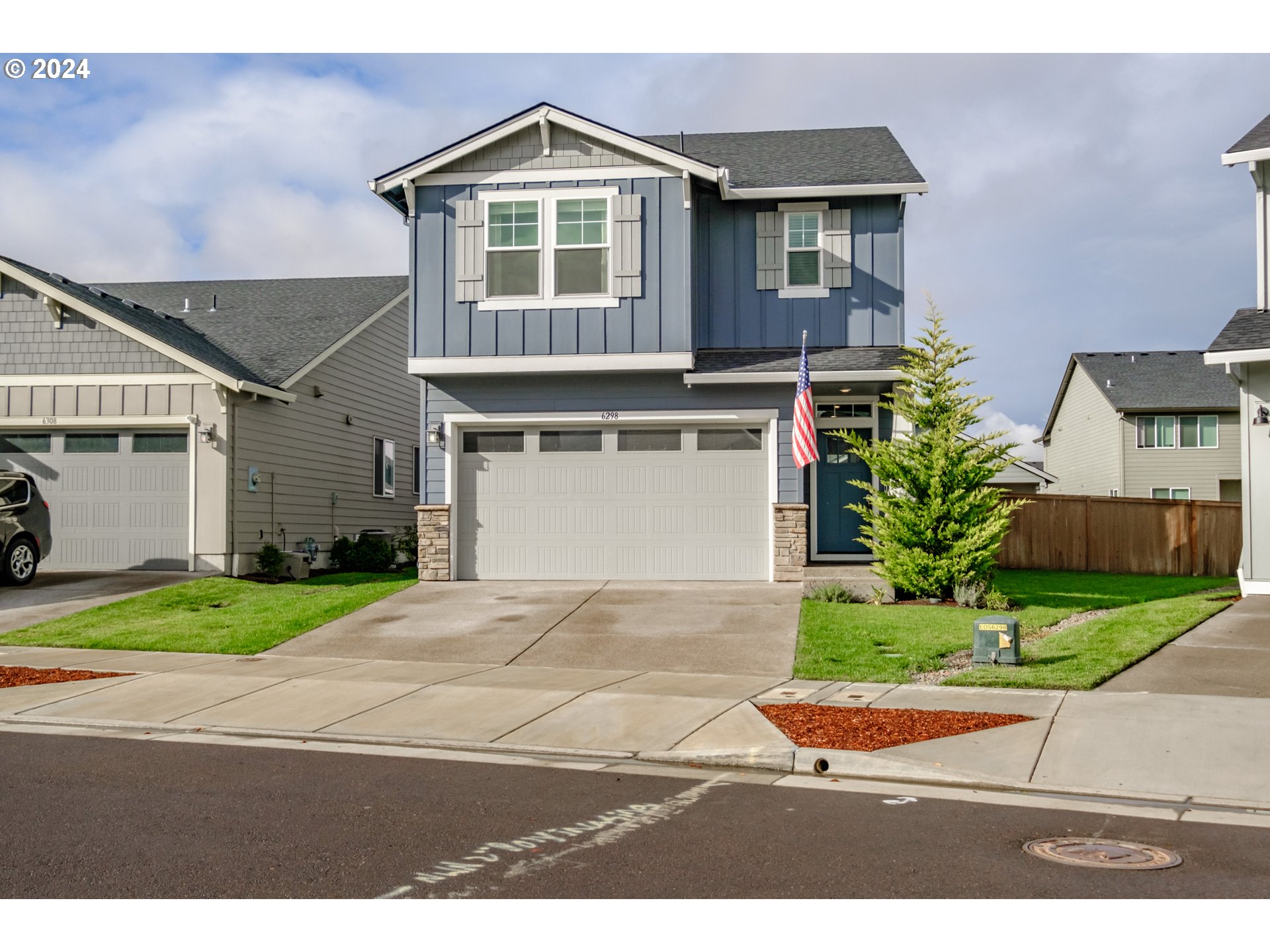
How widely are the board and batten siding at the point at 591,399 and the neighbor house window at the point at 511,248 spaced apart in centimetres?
136

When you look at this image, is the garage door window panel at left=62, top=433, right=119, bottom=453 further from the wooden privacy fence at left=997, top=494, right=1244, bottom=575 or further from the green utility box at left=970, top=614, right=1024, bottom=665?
the wooden privacy fence at left=997, top=494, right=1244, bottom=575

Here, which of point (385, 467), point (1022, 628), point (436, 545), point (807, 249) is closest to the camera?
point (1022, 628)

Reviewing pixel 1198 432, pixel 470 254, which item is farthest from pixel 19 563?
pixel 1198 432

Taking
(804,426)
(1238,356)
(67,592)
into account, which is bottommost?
(67,592)

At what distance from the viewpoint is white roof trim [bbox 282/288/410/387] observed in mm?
21047

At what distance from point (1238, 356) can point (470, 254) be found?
1083 centimetres

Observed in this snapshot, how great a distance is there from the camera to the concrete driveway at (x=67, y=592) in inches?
597

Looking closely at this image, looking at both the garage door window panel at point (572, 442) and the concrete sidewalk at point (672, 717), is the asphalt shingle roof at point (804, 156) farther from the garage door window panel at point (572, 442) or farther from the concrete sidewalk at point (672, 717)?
the concrete sidewalk at point (672, 717)

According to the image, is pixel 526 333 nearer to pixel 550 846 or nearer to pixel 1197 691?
pixel 1197 691

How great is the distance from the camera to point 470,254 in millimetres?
17125

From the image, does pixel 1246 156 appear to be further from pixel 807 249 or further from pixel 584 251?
pixel 584 251

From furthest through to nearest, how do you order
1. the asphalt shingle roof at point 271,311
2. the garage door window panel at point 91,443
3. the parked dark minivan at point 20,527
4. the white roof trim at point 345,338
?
1. the asphalt shingle roof at point 271,311
2. the white roof trim at point 345,338
3. the garage door window panel at point 91,443
4. the parked dark minivan at point 20,527

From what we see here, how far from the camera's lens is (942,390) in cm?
1520

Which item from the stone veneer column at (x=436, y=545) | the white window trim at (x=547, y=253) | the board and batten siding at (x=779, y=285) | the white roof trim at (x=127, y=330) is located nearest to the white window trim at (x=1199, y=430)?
the board and batten siding at (x=779, y=285)
